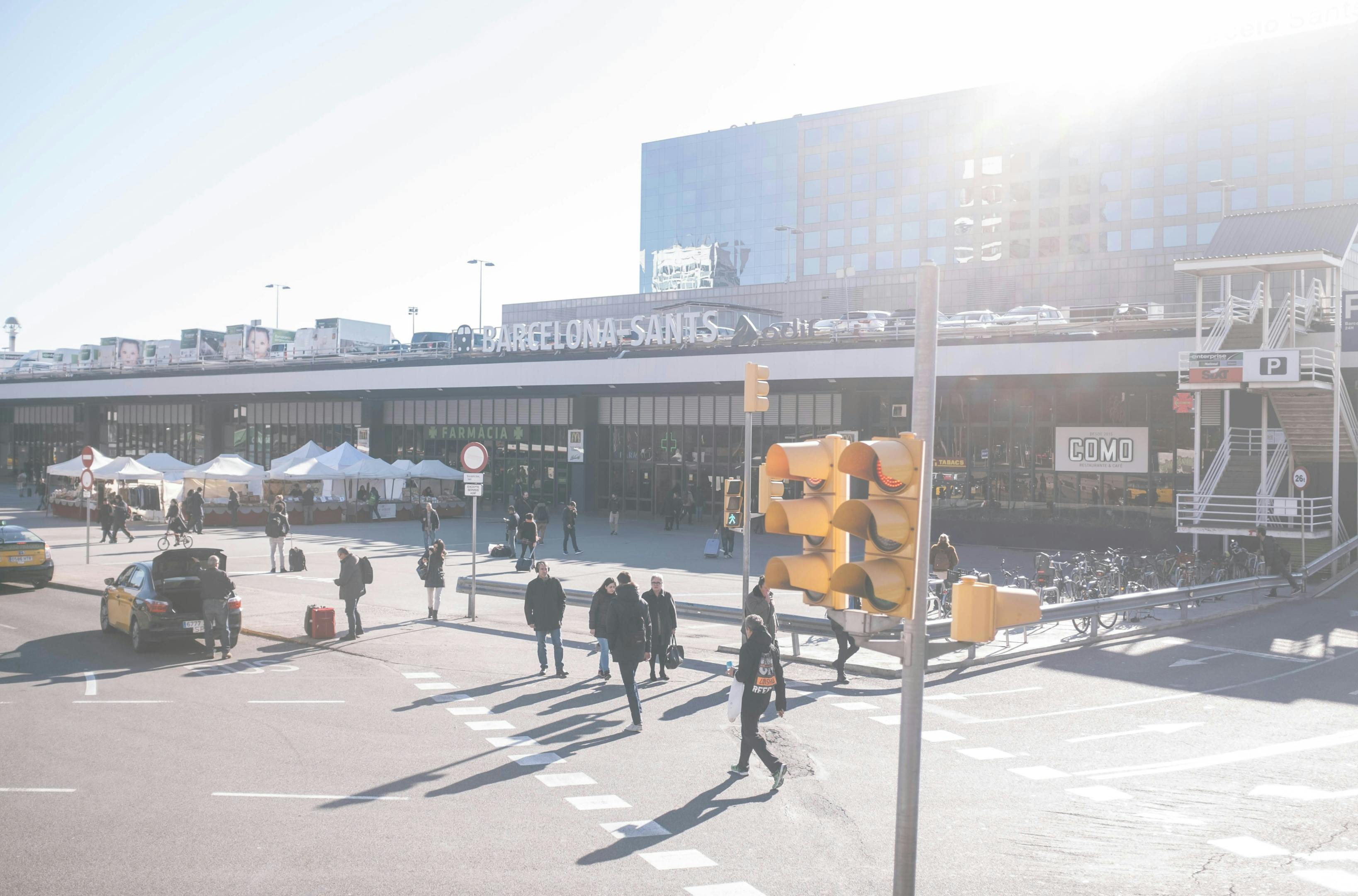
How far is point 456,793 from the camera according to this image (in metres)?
9.76

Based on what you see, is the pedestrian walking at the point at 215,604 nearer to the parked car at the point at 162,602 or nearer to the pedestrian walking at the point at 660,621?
the parked car at the point at 162,602

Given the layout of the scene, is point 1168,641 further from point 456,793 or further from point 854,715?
point 456,793

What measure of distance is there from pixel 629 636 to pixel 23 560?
61.4 feet

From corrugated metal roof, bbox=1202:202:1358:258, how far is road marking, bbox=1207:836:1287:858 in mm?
23844

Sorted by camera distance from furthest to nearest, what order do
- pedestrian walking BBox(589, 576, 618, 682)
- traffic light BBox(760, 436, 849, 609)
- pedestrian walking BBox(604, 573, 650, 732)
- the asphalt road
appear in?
1. pedestrian walking BBox(589, 576, 618, 682)
2. pedestrian walking BBox(604, 573, 650, 732)
3. the asphalt road
4. traffic light BBox(760, 436, 849, 609)

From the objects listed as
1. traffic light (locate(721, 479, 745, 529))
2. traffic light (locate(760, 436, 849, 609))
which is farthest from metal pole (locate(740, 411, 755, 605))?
traffic light (locate(760, 436, 849, 609))

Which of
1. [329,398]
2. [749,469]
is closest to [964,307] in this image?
[329,398]

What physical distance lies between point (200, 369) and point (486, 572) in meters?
41.3

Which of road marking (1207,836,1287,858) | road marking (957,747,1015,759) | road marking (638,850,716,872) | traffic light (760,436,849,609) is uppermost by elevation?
traffic light (760,436,849,609)

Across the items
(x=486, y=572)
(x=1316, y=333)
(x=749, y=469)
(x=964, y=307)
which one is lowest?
(x=486, y=572)

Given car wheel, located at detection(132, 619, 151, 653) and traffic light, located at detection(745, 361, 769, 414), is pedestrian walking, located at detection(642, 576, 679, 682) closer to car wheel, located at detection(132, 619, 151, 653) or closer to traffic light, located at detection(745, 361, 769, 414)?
traffic light, located at detection(745, 361, 769, 414)

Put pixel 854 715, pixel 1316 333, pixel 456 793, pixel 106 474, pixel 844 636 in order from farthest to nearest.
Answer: pixel 106 474 → pixel 1316 333 → pixel 844 636 → pixel 854 715 → pixel 456 793

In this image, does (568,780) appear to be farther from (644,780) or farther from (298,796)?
(298,796)

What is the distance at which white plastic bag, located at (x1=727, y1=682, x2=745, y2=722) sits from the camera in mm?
10500
